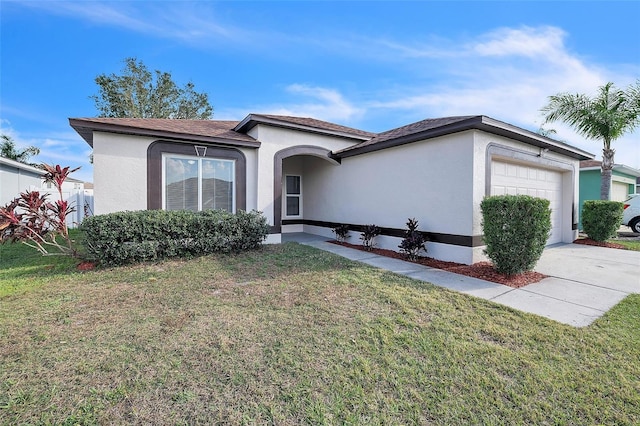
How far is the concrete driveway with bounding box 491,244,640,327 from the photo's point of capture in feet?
13.0

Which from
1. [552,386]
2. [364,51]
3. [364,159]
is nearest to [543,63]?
[364,51]

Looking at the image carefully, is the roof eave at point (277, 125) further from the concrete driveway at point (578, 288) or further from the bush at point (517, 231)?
the concrete driveway at point (578, 288)

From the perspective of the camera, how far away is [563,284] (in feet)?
16.9

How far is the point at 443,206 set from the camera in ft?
22.7

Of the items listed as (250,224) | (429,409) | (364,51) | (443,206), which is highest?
(364,51)

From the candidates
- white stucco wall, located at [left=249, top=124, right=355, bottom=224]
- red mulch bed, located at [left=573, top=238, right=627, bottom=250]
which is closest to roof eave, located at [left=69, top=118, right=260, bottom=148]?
white stucco wall, located at [left=249, top=124, right=355, bottom=224]

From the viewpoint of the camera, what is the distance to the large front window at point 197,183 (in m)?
8.15

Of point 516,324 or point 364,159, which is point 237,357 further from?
point 364,159

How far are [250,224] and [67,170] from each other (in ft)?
14.1

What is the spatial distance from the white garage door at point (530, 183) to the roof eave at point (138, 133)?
279 inches

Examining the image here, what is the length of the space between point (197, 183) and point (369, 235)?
18.1 feet

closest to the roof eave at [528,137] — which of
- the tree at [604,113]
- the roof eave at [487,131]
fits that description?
the roof eave at [487,131]

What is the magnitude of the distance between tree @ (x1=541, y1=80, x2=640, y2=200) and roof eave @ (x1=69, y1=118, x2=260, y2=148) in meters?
12.5

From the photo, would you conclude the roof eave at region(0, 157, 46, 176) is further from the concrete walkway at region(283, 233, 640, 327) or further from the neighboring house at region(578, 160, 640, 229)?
the neighboring house at region(578, 160, 640, 229)
